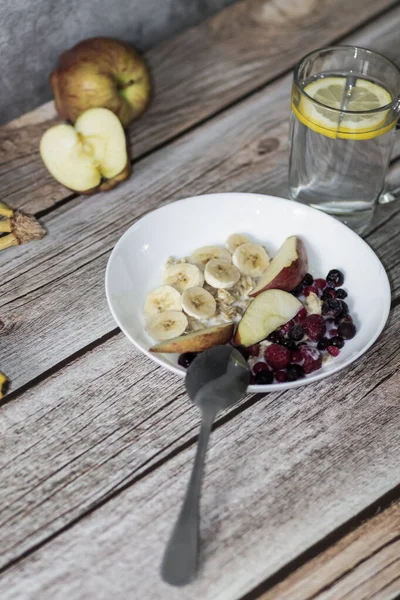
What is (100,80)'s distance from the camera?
123 cm

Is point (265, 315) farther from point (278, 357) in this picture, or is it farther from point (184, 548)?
point (184, 548)

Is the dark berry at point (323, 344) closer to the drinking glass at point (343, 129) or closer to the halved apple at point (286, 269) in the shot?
the halved apple at point (286, 269)

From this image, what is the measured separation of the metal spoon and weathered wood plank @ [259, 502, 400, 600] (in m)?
0.10

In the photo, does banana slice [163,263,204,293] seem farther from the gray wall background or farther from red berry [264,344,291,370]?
the gray wall background

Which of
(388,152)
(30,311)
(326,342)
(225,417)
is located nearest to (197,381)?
(225,417)

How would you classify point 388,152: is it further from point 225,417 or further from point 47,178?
point 47,178

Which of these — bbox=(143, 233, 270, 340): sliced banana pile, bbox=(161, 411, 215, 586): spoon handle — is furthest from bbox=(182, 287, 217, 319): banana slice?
bbox=(161, 411, 215, 586): spoon handle

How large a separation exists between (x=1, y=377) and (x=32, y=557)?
0.84 ft

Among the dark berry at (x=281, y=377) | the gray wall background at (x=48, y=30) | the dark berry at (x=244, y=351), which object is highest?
the gray wall background at (x=48, y=30)

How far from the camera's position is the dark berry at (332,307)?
972 mm

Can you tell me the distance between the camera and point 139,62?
131cm

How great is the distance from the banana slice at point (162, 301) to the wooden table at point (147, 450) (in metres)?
0.06

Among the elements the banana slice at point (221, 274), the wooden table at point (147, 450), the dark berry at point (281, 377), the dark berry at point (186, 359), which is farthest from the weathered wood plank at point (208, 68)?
the dark berry at point (281, 377)

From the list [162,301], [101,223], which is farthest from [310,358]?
[101,223]
